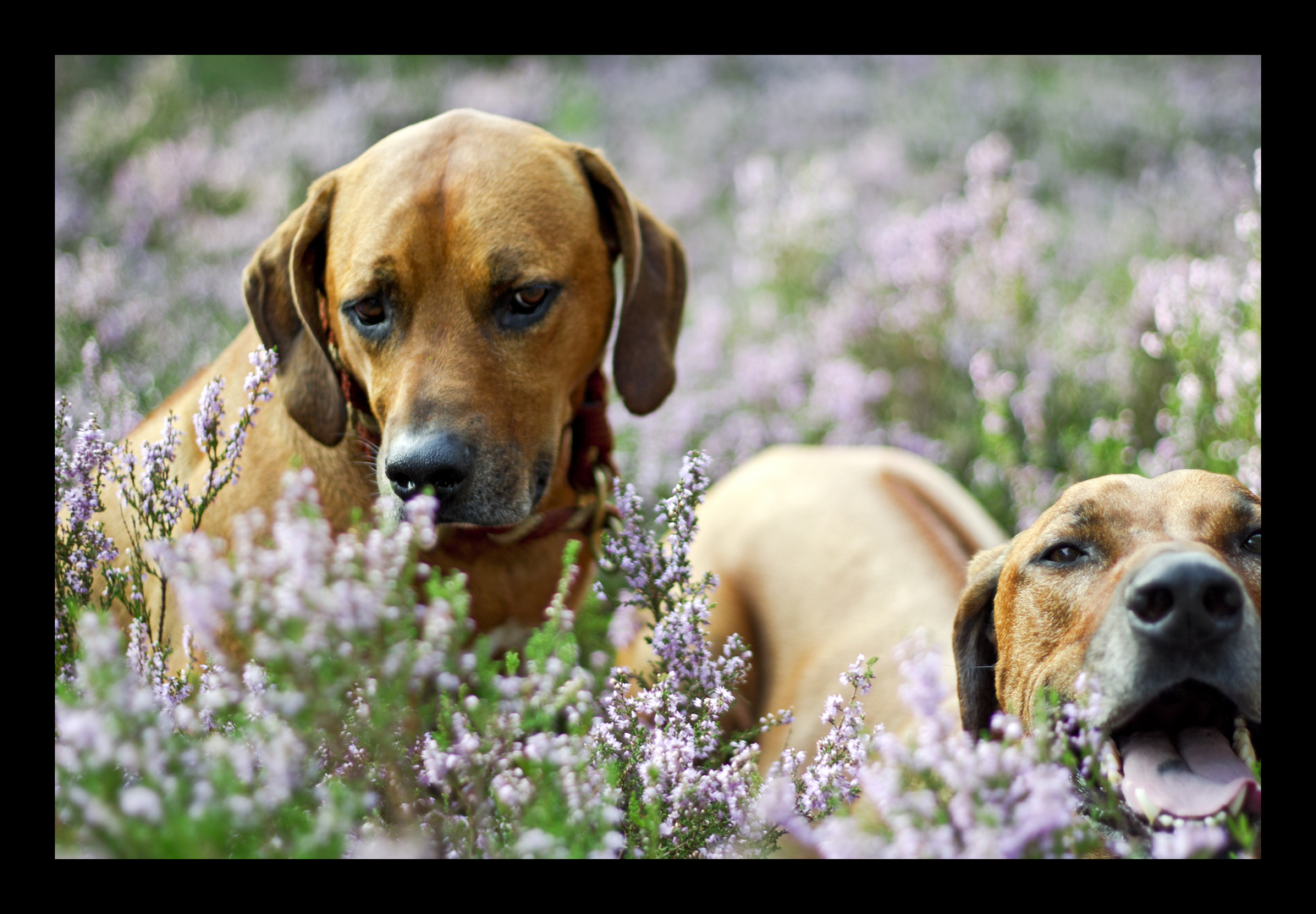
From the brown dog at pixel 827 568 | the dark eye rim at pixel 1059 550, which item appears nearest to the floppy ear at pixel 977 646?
the dark eye rim at pixel 1059 550

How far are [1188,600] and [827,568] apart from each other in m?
1.70

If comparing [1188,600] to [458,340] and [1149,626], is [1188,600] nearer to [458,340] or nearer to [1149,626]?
[1149,626]

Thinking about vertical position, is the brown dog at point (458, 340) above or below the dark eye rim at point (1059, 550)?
above

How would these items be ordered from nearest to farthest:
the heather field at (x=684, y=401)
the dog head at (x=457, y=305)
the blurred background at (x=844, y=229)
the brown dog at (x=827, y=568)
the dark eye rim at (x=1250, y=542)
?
the heather field at (x=684, y=401) < the dark eye rim at (x=1250, y=542) < the dog head at (x=457, y=305) < the brown dog at (x=827, y=568) < the blurred background at (x=844, y=229)

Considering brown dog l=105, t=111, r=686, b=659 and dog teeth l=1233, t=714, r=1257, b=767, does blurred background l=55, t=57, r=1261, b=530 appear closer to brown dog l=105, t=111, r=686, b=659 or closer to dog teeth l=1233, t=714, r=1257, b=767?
brown dog l=105, t=111, r=686, b=659

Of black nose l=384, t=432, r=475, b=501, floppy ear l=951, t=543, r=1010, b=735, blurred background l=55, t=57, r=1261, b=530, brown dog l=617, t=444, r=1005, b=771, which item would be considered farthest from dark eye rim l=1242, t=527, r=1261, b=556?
black nose l=384, t=432, r=475, b=501

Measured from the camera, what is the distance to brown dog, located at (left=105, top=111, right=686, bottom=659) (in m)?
2.30

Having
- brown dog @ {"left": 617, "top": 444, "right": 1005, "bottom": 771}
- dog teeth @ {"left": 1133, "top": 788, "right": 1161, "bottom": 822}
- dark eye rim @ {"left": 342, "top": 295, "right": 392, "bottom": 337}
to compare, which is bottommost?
dog teeth @ {"left": 1133, "top": 788, "right": 1161, "bottom": 822}

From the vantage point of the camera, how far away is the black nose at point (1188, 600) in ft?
5.27

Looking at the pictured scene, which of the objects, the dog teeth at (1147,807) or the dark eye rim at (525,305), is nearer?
the dog teeth at (1147,807)

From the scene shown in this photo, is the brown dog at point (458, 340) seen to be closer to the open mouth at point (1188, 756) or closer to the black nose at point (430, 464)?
the black nose at point (430, 464)
